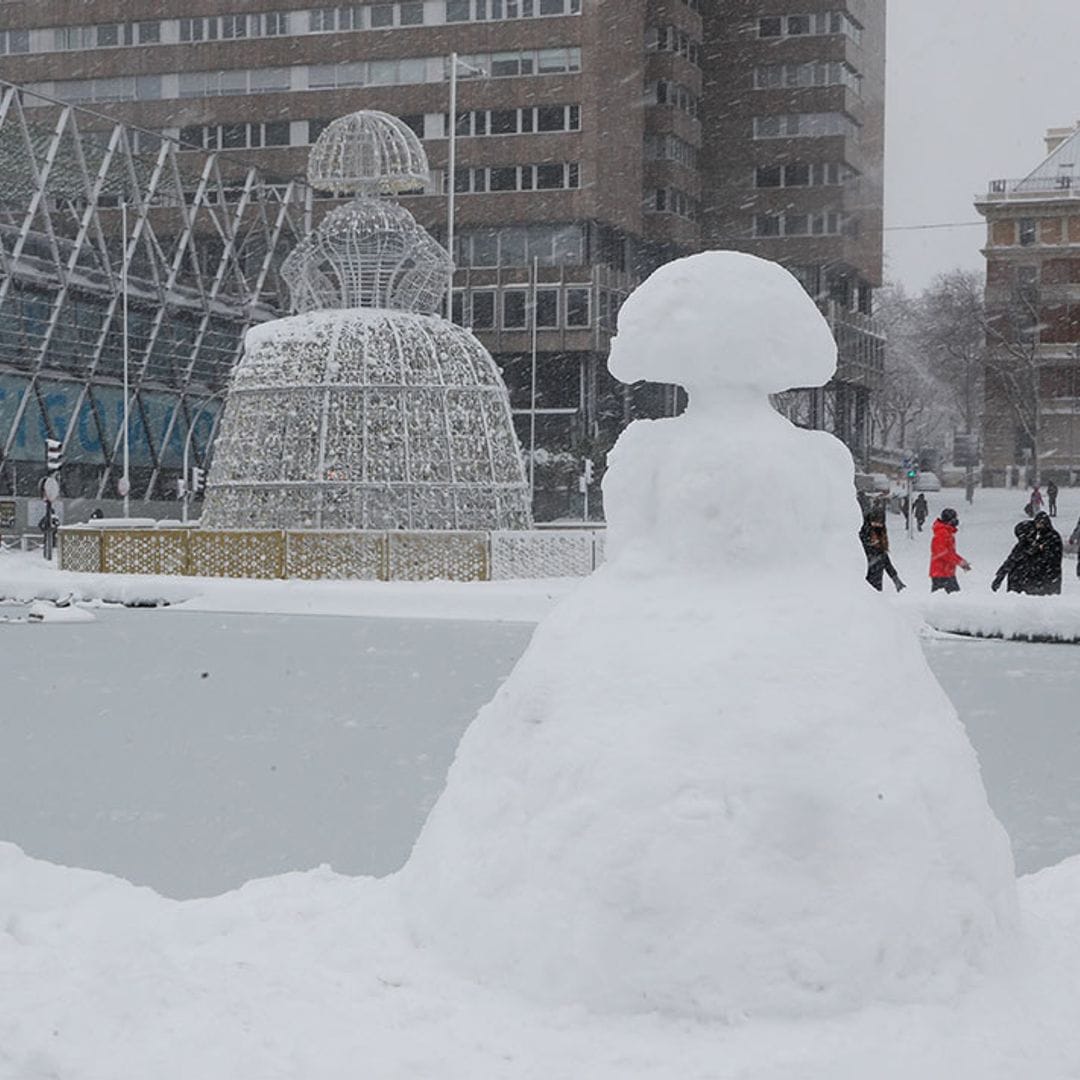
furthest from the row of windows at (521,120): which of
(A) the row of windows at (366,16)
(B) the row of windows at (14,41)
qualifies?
(B) the row of windows at (14,41)

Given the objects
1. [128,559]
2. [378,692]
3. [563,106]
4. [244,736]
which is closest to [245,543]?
[128,559]

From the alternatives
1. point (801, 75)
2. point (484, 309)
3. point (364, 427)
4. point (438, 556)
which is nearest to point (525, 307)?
point (484, 309)

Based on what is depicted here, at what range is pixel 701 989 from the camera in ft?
13.8

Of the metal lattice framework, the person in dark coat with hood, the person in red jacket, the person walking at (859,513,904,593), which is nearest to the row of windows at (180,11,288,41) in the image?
the metal lattice framework

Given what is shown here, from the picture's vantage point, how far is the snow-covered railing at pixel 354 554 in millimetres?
22281

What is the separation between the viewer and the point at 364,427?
22.6 meters

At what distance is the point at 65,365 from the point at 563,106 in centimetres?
2155

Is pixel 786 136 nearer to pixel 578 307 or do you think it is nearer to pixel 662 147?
pixel 662 147

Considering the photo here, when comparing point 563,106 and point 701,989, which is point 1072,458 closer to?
point 563,106

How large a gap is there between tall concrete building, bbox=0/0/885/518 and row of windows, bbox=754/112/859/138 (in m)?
0.09

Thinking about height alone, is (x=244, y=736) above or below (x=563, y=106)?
below

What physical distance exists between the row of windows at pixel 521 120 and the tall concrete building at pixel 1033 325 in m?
16.9

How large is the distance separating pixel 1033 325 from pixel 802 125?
11.6 meters

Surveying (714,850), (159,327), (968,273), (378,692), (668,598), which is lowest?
(378,692)
